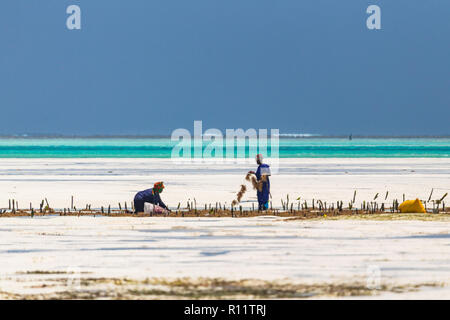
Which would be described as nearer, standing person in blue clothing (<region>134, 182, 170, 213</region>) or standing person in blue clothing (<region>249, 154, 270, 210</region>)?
standing person in blue clothing (<region>134, 182, 170, 213</region>)

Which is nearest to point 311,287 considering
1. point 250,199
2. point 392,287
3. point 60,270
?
point 392,287

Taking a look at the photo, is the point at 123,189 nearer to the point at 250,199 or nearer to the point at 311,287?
the point at 250,199

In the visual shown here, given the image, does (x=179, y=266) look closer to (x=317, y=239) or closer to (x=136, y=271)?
(x=136, y=271)

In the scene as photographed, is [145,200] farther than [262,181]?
No

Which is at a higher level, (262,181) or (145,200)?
(262,181)

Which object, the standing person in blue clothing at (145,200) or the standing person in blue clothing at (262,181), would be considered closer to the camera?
the standing person in blue clothing at (145,200)

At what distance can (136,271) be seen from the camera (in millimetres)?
11203

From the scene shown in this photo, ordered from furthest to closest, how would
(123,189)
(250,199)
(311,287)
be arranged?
(123,189)
(250,199)
(311,287)
